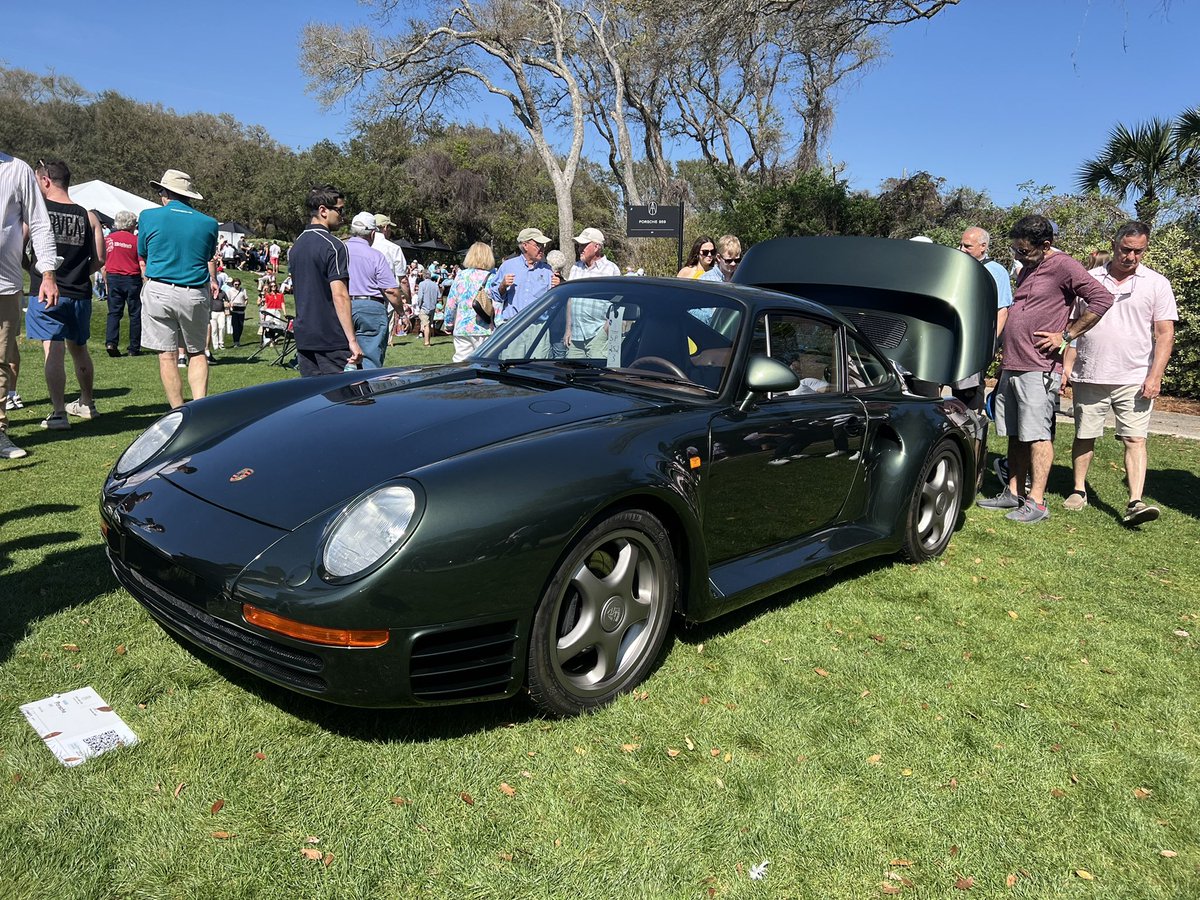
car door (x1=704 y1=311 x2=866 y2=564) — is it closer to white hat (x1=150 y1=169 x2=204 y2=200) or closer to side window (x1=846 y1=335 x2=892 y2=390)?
side window (x1=846 y1=335 x2=892 y2=390)

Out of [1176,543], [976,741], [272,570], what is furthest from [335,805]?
[1176,543]

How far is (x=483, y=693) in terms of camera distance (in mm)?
2592

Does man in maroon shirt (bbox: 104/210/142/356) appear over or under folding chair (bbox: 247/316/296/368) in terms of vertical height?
over

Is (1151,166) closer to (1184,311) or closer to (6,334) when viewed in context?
(1184,311)

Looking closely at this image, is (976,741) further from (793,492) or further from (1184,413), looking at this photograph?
(1184,413)

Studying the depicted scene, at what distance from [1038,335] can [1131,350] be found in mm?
760

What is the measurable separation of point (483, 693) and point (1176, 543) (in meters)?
5.23

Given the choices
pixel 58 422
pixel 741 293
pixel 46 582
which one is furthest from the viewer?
pixel 58 422

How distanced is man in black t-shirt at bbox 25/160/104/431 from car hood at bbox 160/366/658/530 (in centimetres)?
440

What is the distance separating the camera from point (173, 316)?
668cm

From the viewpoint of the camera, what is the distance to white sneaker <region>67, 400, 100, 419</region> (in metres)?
7.65

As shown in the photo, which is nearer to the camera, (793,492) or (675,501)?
(675,501)

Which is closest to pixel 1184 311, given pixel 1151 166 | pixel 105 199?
pixel 1151 166

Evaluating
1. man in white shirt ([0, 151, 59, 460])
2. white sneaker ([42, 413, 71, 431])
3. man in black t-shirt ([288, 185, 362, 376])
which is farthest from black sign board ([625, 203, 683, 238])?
man in white shirt ([0, 151, 59, 460])
